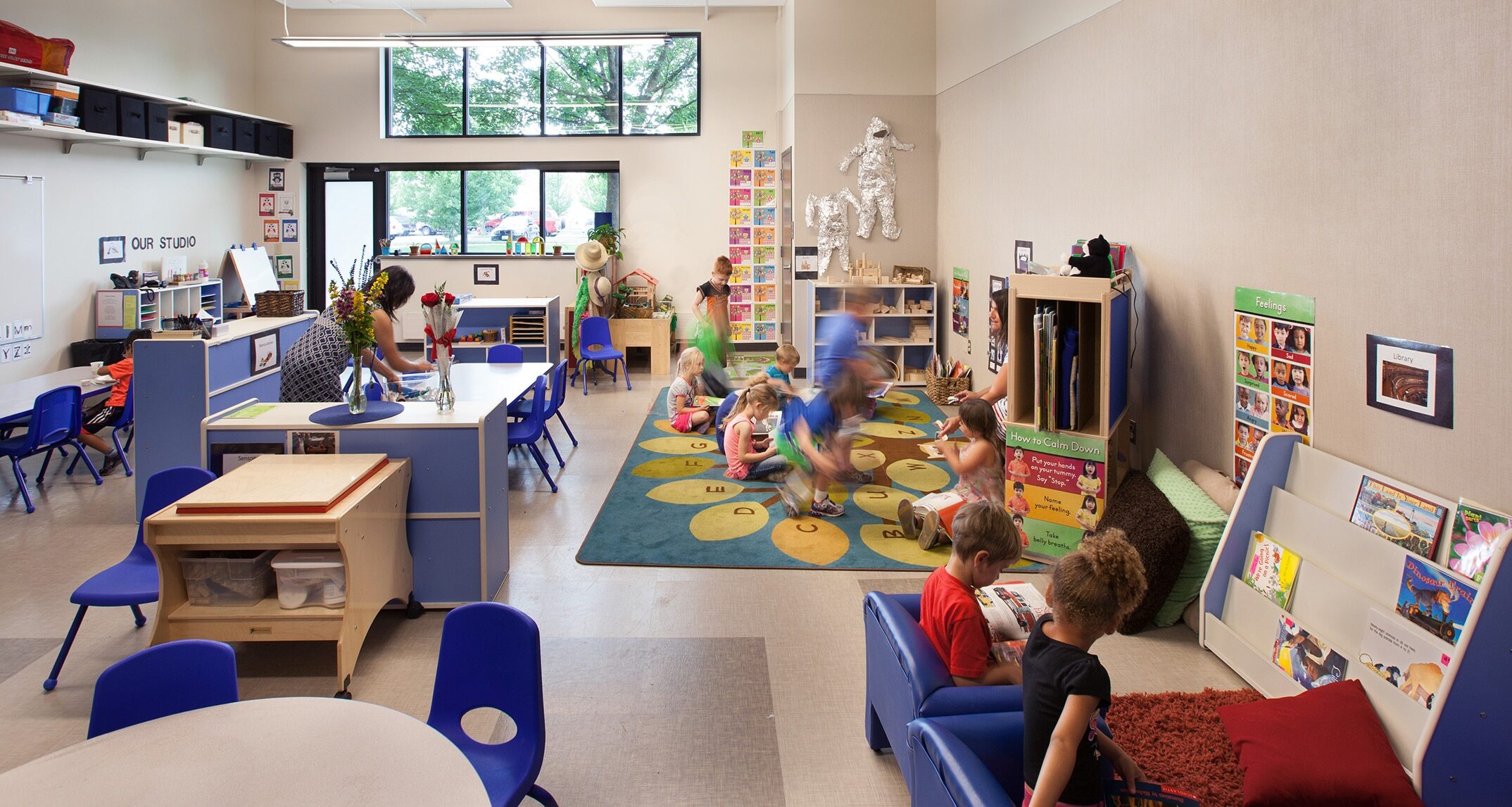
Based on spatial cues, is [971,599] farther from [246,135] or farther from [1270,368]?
[246,135]

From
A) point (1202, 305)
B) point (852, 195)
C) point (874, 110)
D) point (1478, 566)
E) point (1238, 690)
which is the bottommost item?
point (1238, 690)

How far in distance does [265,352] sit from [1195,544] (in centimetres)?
589

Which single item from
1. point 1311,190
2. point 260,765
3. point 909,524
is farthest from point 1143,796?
point 909,524

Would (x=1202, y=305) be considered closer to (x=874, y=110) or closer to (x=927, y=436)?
(x=927, y=436)

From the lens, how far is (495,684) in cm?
266

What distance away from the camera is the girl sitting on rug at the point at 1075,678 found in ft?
7.14

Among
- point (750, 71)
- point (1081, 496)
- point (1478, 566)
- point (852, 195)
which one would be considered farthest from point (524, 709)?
point (750, 71)

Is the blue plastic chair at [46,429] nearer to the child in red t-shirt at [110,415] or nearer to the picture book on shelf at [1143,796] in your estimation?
the child in red t-shirt at [110,415]

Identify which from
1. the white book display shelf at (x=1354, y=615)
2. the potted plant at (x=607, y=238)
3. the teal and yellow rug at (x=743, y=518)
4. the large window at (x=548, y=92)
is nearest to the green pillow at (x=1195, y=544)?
the white book display shelf at (x=1354, y=615)

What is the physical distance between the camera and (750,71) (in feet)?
41.1

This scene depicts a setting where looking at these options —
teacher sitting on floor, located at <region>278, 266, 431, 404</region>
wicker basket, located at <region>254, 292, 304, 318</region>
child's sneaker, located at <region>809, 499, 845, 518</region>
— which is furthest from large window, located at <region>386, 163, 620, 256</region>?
child's sneaker, located at <region>809, 499, 845, 518</region>

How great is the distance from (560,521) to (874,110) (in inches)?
249

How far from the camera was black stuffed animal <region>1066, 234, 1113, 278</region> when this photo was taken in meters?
5.50

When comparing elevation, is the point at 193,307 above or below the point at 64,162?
below
